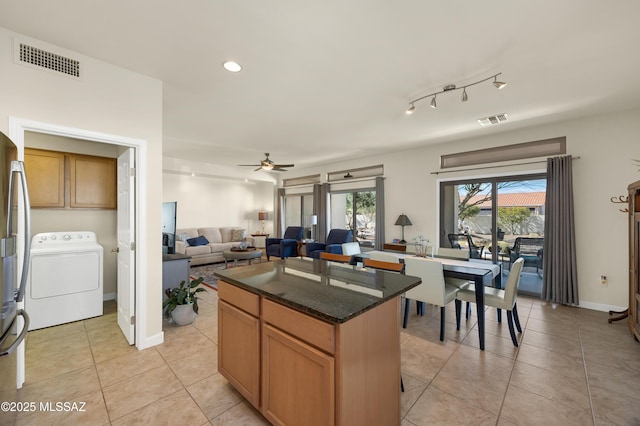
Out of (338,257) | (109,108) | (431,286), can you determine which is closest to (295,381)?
(338,257)

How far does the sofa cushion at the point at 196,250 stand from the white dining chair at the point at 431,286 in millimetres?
5363

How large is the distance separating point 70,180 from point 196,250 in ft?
10.6

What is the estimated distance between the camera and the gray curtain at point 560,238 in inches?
153

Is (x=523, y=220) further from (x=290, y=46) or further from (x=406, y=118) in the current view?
(x=290, y=46)

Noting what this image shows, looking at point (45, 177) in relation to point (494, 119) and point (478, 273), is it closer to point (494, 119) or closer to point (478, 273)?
point (478, 273)

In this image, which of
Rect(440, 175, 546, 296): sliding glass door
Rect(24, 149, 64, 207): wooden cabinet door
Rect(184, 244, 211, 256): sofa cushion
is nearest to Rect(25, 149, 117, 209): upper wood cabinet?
Rect(24, 149, 64, 207): wooden cabinet door

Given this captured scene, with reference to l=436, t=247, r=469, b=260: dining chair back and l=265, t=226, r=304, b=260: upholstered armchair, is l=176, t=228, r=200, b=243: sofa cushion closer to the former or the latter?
l=265, t=226, r=304, b=260: upholstered armchair

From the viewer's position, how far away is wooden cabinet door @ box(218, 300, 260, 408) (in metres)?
1.70

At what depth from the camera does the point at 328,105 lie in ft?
11.5

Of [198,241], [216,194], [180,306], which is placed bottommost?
[180,306]

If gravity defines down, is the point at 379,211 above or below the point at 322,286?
above

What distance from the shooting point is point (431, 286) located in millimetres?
2896

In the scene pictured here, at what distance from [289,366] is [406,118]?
11.8 ft

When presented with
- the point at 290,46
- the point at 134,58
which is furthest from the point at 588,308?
the point at 134,58
